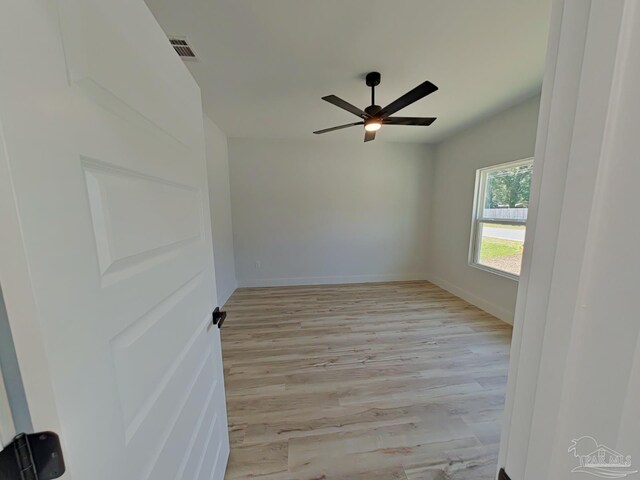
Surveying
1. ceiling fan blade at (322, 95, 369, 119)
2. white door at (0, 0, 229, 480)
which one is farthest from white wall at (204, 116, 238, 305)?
white door at (0, 0, 229, 480)

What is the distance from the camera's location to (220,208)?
3.54m

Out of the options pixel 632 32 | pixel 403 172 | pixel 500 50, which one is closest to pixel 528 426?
pixel 632 32

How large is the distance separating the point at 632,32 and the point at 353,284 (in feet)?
14.1

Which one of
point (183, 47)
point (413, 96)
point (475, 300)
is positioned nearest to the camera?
point (183, 47)

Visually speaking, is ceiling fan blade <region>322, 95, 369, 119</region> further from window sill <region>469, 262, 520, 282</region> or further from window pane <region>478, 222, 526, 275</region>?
window sill <region>469, 262, 520, 282</region>

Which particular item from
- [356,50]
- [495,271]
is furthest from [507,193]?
[356,50]

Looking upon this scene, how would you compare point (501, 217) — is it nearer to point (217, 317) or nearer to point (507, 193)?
point (507, 193)

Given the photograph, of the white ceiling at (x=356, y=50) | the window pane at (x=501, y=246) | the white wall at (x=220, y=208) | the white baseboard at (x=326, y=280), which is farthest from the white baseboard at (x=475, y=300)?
the white wall at (x=220, y=208)

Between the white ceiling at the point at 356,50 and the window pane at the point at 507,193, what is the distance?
81 cm

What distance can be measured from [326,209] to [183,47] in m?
2.88

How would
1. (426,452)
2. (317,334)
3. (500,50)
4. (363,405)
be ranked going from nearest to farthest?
(426,452) < (363,405) < (500,50) < (317,334)

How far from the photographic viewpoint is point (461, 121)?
10.9 feet

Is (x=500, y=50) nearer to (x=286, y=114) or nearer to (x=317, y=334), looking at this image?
(x=286, y=114)

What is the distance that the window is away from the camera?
9.50ft
